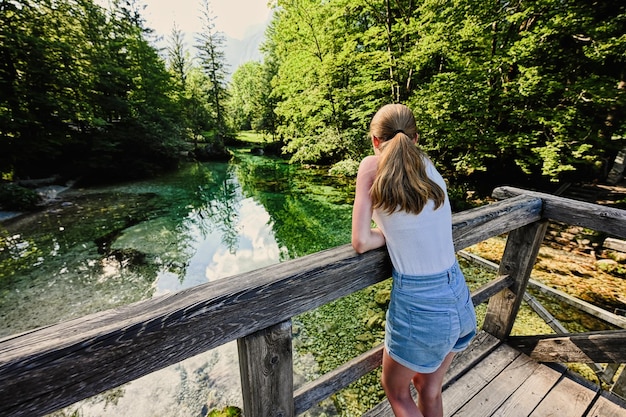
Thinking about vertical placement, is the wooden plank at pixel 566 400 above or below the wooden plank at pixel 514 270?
below

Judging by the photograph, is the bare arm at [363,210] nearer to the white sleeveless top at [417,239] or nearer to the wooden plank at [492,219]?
the white sleeveless top at [417,239]

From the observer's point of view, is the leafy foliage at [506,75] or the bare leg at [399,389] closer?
the bare leg at [399,389]

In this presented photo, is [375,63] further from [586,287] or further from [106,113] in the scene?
[106,113]

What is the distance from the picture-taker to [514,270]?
2.23 meters

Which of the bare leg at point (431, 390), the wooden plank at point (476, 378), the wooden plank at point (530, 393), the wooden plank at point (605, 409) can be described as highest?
the bare leg at point (431, 390)

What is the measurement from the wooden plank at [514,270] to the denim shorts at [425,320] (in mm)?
1267

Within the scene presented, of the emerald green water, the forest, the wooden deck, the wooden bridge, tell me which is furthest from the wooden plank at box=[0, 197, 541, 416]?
the forest

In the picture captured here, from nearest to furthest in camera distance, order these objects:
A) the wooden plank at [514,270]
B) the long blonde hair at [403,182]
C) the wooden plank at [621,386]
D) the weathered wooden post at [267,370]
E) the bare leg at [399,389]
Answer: the weathered wooden post at [267,370], the long blonde hair at [403,182], the bare leg at [399,389], the wooden plank at [621,386], the wooden plank at [514,270]

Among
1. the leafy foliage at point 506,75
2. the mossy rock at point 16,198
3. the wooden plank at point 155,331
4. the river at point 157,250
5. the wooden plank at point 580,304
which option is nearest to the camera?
the wooden plank at point 155,331

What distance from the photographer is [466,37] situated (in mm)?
7930

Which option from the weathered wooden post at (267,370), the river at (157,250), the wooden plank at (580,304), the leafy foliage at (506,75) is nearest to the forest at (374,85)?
the leafy foliage at (506,75)

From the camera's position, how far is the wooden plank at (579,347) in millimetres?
1826

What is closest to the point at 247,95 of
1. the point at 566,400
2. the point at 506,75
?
the point at 506,75

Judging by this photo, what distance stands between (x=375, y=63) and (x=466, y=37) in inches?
139
